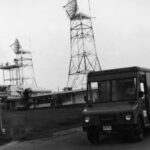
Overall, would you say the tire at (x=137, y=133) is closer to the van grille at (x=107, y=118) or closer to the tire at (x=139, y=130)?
the tire at (x=139, y=130)

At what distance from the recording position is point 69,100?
3172 inches

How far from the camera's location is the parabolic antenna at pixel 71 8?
73.6m

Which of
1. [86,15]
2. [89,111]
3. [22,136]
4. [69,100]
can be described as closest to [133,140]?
[89,111]

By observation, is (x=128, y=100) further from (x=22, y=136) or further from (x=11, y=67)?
(x=11, y=67)

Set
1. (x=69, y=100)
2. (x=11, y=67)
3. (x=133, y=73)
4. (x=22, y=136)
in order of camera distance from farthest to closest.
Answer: (x=11, y=67)
(x=69, y=100)
(x=22, y=136)
(x=133, y=73)

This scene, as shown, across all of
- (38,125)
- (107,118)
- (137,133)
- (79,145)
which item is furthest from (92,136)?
(38,125)

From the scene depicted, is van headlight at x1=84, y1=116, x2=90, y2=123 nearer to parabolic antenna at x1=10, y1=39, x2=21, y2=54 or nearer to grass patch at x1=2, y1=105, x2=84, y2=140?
grass patch at x1=2, y1=105, x2=84, y2=140

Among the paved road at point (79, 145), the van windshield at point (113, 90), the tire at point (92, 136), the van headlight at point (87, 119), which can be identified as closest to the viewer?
the paved road at point (79, 145)

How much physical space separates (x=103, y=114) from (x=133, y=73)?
1.80 meters

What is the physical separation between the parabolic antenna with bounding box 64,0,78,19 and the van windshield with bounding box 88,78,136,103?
196 feet

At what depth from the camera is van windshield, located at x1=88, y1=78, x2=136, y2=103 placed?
44.5 feet

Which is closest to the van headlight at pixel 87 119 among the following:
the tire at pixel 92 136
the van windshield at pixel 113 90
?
the tire at pixel 92 136

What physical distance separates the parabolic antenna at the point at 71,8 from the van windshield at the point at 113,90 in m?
59.8

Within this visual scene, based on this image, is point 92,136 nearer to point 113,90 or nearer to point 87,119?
point 87,119
